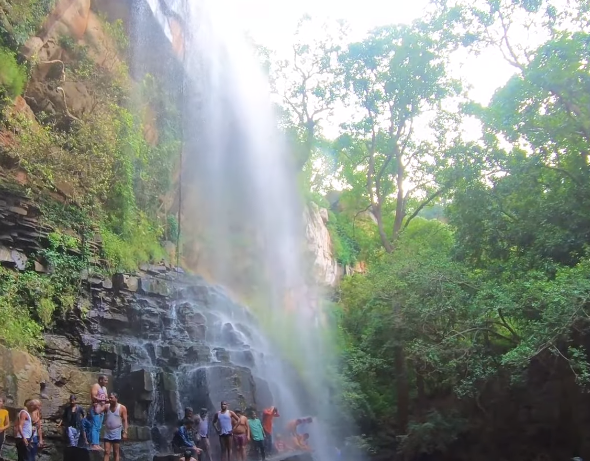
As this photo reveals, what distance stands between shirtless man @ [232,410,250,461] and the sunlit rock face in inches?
535

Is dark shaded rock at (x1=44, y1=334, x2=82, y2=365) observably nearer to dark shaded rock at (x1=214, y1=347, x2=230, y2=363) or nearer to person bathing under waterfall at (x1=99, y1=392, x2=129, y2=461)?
person bathing under waterfall at (x1=99, y1=392, x2=129, y2=461)

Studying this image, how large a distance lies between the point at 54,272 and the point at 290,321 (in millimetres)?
10415

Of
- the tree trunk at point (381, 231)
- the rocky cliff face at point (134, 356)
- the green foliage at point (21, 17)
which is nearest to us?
the rocky cliff face at point (134, 356)

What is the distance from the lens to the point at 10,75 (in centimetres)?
1223

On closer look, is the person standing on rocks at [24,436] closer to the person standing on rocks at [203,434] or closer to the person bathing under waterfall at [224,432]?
the person standing on rocks at [203,434]

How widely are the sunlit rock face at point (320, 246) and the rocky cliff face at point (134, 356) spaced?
9257 millimetres

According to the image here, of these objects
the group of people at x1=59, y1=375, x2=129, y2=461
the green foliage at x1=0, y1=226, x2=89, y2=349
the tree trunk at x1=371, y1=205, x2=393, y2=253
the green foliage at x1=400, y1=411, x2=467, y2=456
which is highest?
the tree trunk at x1=371, y1=205, x2=393, y2=253

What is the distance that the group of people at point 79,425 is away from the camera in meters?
7.70

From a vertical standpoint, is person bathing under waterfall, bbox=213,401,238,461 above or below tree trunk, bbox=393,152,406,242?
below

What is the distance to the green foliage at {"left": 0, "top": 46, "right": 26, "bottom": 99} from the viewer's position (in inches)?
477

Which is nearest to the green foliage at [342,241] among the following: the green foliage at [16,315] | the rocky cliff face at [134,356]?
the rocky cliff face at [134,356]

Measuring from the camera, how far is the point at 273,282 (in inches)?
873

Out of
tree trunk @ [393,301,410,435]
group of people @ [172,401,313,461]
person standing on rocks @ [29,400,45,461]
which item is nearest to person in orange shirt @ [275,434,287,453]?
group of people @ [172,401,313,461]

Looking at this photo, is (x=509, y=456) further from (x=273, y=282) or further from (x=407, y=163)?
(x=407, y=163)
